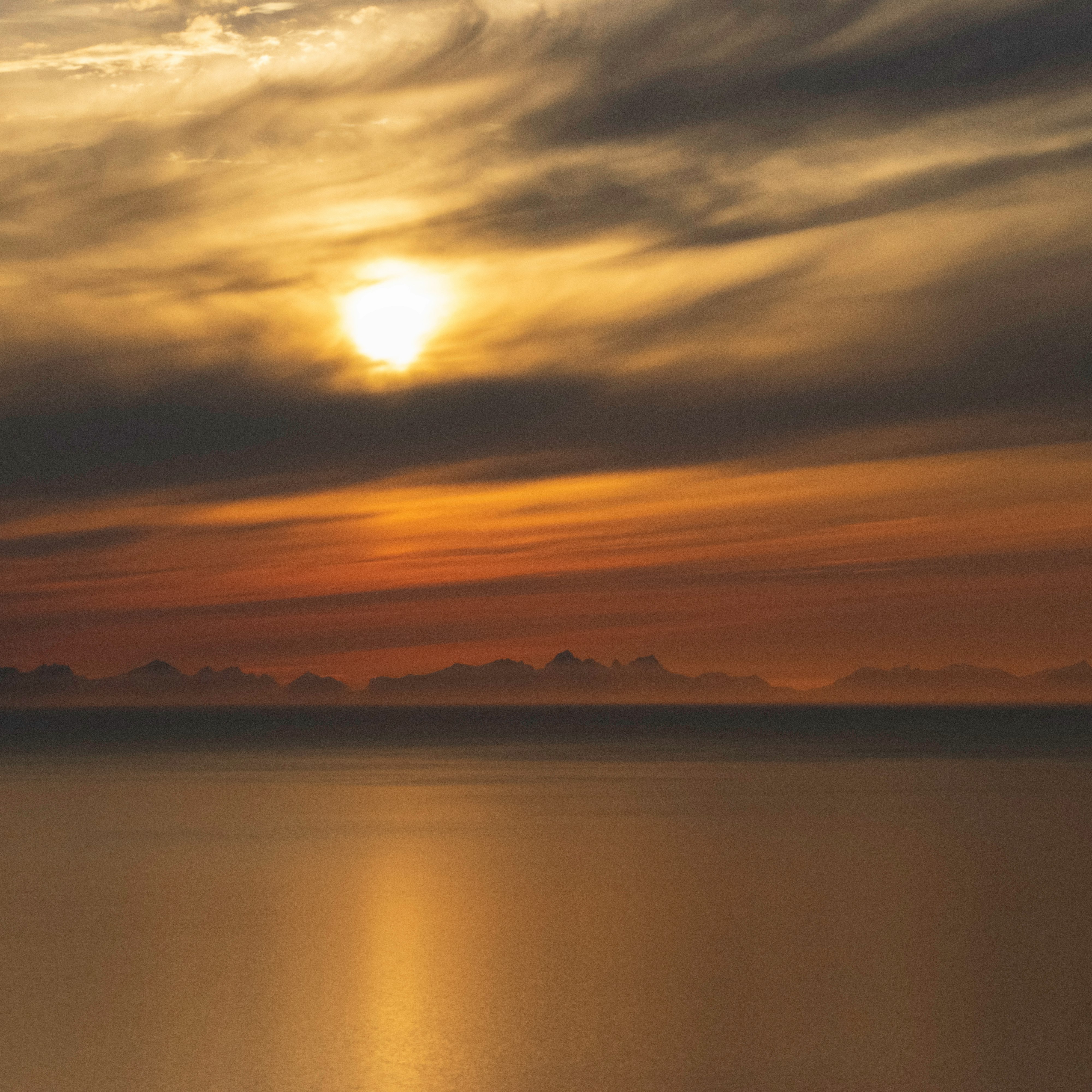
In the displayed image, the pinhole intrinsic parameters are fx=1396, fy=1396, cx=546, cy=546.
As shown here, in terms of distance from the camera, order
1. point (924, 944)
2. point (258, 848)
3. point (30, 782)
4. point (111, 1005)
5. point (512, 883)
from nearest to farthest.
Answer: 1. point (111, 1005)
2. point (924, 944)
3. point (512, 883)
4. point (258, 848)
5. point (30, 782)

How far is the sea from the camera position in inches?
473

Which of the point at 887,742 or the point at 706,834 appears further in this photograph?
the point at 887,742

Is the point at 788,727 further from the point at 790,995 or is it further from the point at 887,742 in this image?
the point at 790,995

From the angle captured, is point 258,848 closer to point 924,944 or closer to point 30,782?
point 924,944

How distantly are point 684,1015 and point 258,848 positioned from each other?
Answer: 14514mm

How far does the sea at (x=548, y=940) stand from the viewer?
473 inches

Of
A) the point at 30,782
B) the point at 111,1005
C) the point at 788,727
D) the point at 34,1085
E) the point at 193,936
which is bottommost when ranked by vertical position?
the point at 34,1085

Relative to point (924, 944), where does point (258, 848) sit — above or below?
above

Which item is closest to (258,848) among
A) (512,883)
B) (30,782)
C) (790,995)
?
(512,883)

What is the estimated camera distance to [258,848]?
26.4 meters

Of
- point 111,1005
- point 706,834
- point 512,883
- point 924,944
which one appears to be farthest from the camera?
point 706,834

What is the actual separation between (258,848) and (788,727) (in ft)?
282

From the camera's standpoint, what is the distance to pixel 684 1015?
1357 centimetres

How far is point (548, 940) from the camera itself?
56.9ft
